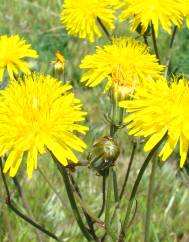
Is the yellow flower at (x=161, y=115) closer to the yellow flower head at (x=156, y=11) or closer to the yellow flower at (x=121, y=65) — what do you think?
the yellow flower at (x=121, y=65)

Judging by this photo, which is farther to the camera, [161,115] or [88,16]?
[88,16]

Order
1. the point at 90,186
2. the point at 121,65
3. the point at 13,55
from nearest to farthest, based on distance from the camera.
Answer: the point at 121,65
the point at 13,55
the point at 90,186

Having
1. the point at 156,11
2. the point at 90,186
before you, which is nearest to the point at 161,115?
the point at 156,11

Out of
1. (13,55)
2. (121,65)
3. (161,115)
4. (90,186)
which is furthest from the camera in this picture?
(90,186)

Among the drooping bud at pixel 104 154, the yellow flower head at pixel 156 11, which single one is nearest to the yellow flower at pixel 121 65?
the yellow flower head at pixel 156 11

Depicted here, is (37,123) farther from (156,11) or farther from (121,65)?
(156,11)

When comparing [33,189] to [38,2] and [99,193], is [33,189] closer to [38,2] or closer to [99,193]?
[99,193]

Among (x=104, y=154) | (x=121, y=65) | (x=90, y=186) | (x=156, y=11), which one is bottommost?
(x=90, y=186)

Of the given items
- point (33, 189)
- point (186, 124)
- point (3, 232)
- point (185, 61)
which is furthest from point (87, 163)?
point (185, 61)
